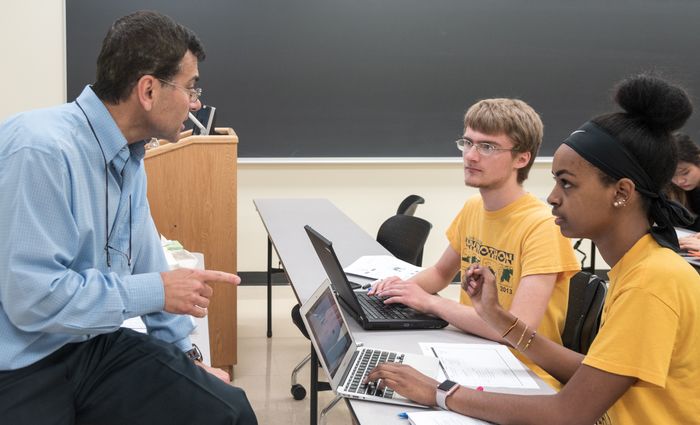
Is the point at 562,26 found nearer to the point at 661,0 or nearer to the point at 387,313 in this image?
the point at 661,0

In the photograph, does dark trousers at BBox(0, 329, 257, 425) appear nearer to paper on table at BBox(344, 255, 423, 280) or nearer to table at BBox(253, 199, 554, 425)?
table at BBox(253, 199, 554, 425)

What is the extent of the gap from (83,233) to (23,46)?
390cm

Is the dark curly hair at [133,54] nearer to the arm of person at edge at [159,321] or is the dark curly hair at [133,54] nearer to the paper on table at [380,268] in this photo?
the arm of person at edge at [159,321]

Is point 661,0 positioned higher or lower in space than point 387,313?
higher

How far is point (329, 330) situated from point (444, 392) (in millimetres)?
499

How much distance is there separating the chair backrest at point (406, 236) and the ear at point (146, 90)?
1847mm

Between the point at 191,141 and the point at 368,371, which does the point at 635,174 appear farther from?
the point at 191,141

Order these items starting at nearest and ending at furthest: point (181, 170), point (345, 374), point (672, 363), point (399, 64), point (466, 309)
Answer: point (672, 363), point (345, 374), point (466, 309), point (181, 170), point (399, 64)

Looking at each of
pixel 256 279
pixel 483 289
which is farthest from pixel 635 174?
pixel 256 279

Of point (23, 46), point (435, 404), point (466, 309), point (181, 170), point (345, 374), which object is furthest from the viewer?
point (23, 46)

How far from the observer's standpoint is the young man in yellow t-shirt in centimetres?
224

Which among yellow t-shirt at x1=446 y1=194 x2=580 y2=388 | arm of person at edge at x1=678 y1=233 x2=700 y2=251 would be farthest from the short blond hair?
arm of person at edge at x1=678 y1=233 x2=700 y2=251

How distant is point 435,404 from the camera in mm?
1720

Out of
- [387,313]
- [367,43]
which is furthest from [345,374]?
[367,43]
